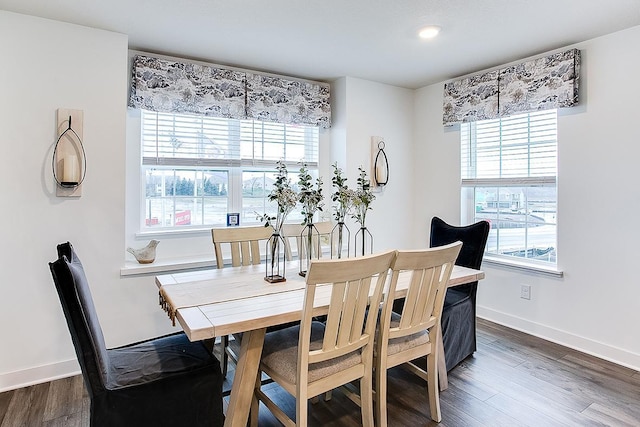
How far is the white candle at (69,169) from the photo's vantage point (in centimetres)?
259

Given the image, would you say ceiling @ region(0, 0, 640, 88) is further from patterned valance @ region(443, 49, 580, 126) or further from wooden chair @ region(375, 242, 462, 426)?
wooden chair @ region(375, 242, 462, 426)

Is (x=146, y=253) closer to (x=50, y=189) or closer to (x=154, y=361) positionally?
(x=50, y=189)

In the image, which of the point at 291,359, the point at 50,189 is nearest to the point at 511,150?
the point at 291,359

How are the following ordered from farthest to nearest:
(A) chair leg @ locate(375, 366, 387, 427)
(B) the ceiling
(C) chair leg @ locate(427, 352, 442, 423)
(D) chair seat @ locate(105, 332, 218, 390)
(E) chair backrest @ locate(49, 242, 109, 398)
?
(B) the ceiling
(C) chair leg @ locate(427, 352, 442, 423)
(A) chair leg @ locate(375, 366, 387, 427)
(D) chair seat @ locate(105, 332, 218, 390)
(E) chair backrest @ locate(49, 242, 109, 398)

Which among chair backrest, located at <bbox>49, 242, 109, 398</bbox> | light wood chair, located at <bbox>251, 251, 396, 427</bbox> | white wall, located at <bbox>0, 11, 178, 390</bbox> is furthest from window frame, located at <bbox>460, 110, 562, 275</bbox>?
chair backrest, located at <bbox>49, 242, 109, 398</bbox>

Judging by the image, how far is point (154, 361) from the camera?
1831mm

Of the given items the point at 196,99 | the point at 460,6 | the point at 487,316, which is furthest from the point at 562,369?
the point at 196,99

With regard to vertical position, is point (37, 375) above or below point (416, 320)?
below

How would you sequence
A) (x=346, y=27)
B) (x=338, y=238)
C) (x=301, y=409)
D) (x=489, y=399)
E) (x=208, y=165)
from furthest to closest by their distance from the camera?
(x=208, y=165), (x=338, y=238), (x=346, y=27), (x=489, y=399), (x=301, y=409)

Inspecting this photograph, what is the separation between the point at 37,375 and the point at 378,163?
3422 millimetres

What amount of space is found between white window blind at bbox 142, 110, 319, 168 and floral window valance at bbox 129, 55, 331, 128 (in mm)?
166

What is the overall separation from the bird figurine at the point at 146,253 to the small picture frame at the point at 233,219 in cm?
72

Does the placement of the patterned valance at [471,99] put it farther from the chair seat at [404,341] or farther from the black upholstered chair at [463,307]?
the chair seat at [404,341]

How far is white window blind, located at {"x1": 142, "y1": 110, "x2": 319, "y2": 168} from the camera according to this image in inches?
131
